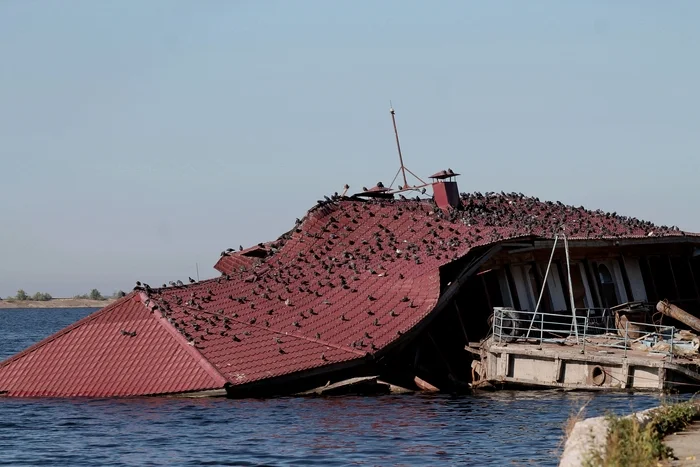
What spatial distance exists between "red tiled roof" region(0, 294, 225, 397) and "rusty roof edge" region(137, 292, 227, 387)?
0.03 m

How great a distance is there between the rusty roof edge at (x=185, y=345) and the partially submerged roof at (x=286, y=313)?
0.04 m

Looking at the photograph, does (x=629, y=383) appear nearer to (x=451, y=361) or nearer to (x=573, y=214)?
(x=451, y=361)

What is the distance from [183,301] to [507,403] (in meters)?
11.4

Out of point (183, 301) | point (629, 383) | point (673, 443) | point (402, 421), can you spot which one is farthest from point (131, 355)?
point (673, 443)

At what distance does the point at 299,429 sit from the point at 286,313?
1020 cm

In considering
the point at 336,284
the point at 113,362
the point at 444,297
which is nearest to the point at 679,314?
the point at 444,297

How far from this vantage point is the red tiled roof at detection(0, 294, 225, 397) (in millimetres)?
32625

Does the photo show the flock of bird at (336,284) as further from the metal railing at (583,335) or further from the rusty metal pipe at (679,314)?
the rusty metal pipe at (679,314)

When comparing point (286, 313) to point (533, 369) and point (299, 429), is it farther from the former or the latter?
point (299, 429)

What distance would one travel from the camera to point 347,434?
25438 millimetres

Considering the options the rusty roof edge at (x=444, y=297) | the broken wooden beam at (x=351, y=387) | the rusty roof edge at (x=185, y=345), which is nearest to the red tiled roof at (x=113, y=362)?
the rusty roof edge at (x=185, y=345)

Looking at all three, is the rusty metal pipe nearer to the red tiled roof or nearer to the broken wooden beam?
the broken wooden beam

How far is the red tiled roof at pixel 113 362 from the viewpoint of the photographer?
107 ft

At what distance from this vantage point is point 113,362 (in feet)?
113
